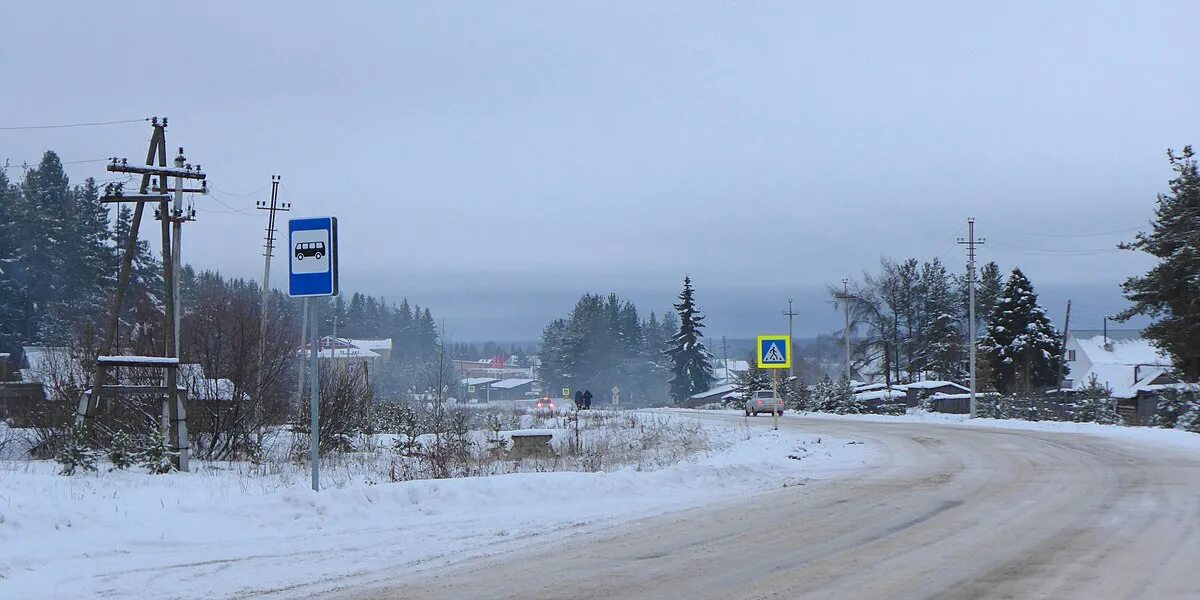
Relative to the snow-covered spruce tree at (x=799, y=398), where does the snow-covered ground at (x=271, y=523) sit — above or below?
above

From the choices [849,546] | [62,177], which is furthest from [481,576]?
[62,177]

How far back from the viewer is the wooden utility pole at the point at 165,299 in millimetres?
18781

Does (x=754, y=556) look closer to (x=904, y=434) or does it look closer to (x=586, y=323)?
(x=904, y=434)

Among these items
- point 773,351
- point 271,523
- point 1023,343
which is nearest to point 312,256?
point 271,523

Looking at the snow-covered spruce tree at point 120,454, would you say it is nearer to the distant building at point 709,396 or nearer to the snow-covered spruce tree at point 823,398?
the snow-covered spruce tree at point 823,398

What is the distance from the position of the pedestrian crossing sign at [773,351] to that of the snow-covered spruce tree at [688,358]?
7273cm

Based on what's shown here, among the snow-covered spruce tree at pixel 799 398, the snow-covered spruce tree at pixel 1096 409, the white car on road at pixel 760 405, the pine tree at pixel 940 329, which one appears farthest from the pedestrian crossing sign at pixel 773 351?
the pine tree at pixel 940 329

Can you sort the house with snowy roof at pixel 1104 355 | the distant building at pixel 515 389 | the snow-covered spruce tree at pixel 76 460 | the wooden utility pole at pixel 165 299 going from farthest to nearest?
the distant building at pixel 515 389 → the house with snowy roof at pixel 1104 355 → the wooden utility pole at pixel 165 299 → the snow-covered spruce tree at pixel 76 460

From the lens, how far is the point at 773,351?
1177 inches

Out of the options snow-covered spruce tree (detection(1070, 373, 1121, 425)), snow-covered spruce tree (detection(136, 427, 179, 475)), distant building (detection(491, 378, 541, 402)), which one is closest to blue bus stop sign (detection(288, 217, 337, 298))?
snow-covered spruce tree (detection(136, 427, 179, 475))

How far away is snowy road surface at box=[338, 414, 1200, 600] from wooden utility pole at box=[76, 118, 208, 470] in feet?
36.5

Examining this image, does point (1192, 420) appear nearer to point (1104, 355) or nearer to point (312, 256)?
point (312, 256)

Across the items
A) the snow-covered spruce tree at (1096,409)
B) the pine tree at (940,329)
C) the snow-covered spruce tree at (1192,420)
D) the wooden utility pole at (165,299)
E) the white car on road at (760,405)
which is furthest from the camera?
the pine tree at (940,329)

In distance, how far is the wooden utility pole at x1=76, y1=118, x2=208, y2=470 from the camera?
1878cm
